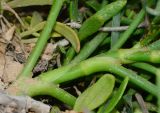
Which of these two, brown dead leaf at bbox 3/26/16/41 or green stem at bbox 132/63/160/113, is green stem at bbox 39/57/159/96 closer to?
green stem at bbox 132/63/160/113

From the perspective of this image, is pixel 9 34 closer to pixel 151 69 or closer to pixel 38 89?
pixel 38 89

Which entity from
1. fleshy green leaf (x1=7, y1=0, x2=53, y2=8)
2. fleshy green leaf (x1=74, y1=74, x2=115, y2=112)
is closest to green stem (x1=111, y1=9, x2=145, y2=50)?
fleshy green leaf (x1=74, y1=74, x2=115, y2=112)

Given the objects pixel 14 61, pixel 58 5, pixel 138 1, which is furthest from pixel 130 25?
pixel 14 61

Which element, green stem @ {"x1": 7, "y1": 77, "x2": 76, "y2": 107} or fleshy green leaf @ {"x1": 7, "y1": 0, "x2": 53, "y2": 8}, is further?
fleshy green leaf @ {"x1": 7, "y1": 0, "x2": 53, "y2": 8}

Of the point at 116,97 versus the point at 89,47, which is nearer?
the point at 116,97

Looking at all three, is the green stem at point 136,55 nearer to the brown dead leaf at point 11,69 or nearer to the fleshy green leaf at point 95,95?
the fleshy green leaf at point 95,95

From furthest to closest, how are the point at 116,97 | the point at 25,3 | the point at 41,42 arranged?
the point at 25,3 < the point at 41,42 < the point at 116,97

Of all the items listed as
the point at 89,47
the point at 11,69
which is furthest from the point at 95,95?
the point at 11,69

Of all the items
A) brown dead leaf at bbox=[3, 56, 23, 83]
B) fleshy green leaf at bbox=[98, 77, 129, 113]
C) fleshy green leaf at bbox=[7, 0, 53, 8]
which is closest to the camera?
fleshy green leaf at bbox=[98, 77, 129, 113]

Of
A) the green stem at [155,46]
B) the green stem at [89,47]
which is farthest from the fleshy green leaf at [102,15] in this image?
the green stem at [155,46]

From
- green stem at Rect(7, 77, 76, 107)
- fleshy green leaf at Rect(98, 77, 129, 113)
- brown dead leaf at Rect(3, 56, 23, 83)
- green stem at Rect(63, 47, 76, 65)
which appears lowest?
fleshy green leaf at Rect(98, 77, 129, 113)
